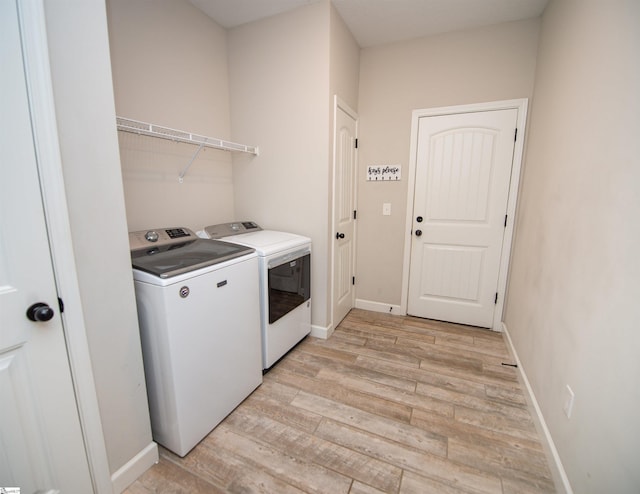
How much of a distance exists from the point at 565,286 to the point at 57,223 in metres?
2.24

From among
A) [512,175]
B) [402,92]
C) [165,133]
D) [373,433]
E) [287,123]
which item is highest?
[402,92]

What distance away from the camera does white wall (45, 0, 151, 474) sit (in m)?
1.00

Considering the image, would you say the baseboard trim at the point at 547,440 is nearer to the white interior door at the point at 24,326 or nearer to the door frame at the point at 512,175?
the door frame at the point at 512,175

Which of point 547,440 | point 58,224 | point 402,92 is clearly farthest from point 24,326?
point 402,92

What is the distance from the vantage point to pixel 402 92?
9.04 ft

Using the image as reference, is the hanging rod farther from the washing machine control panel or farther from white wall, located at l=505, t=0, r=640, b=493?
white wall, located at l=505, t=0, r=640, b=493

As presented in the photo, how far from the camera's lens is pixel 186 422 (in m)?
1.43

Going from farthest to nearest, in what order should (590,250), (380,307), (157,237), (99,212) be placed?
(380,307) → (157,237) → (590,250) → (99,212)

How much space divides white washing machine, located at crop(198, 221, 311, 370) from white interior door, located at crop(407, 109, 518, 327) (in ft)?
4.19

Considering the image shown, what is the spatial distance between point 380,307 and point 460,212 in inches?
50.7

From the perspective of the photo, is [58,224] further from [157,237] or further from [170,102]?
[170,102]

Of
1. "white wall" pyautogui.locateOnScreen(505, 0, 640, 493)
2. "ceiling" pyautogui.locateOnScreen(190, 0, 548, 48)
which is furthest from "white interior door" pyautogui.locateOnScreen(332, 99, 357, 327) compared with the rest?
"white wall" pyautogui.locateOnScreen(505, 0, 640, 493)

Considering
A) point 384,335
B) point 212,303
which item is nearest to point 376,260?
point 384,335

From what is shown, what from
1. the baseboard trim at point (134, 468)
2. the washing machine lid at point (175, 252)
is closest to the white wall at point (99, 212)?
the baseboard trim at point (134, 468)
